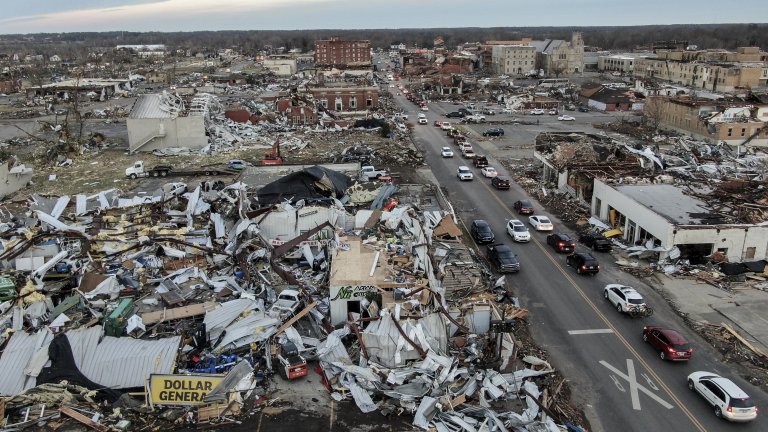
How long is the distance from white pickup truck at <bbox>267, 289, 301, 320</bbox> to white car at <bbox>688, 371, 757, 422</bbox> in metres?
11.7

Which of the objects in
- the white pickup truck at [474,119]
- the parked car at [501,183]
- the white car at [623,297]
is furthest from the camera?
the white pickup truck at [474,119]

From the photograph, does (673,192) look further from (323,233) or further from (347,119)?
(347,119)

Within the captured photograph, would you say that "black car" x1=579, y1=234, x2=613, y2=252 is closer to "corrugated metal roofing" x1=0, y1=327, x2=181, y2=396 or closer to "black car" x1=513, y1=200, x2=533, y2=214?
"black car" x1=513, y1=200, x2=533, y2=214

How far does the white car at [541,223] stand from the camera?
29.1 m

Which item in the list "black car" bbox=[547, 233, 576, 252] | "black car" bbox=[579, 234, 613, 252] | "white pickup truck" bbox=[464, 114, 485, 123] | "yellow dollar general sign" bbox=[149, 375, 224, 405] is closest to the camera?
"yellow dollar general sign" bbox=[149, 375, 224, 405]

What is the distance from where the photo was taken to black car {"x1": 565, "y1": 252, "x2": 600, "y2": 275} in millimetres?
23656

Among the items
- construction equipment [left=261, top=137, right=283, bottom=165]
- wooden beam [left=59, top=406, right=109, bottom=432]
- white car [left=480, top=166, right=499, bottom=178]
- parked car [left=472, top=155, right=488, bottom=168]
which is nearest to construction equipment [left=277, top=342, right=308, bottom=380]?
wooden beam [left=59, top=406, right=109, bottom=432]

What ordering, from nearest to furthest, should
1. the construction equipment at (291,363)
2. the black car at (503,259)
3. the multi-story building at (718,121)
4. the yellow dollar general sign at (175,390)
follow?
the yellow dollar general sign at (175,390) → the construction equipment at (291,363) → the black car at (503,259) → the multi-story building at (718,121)

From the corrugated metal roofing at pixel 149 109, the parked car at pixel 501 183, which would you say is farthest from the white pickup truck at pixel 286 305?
the corrugated metal roofing at pixel 149 109

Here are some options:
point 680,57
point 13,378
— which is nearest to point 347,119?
point 13,378

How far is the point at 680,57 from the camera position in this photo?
116938 mm

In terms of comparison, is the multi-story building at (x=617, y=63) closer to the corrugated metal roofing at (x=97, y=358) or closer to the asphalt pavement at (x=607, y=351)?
the asphalt pavement at (x=607, y=351)

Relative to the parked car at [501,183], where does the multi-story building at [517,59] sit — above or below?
above

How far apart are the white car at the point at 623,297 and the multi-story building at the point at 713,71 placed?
79.0 metres
